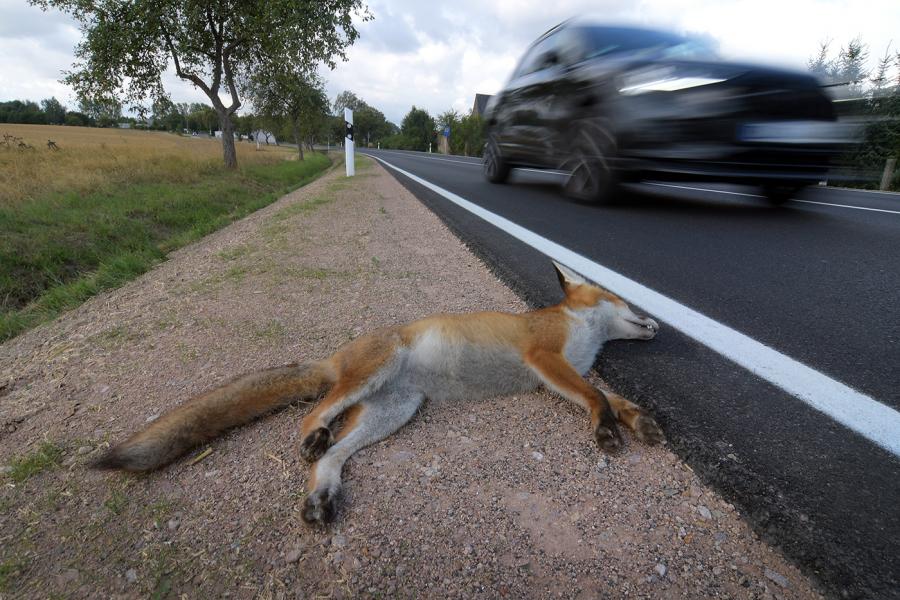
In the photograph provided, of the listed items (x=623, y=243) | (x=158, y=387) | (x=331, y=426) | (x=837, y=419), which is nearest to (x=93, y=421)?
(x=158, y=387)

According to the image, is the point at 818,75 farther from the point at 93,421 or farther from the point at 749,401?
the point at 93,421

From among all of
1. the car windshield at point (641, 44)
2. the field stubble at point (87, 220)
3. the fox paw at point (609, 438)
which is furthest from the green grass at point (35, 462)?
the car windshield at point (641, 44)

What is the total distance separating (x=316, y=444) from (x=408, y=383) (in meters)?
0.59

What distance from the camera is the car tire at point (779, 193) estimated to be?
608 cm

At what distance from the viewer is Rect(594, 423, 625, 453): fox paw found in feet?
5.79

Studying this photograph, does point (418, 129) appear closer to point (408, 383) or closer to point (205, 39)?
point (205, 39)

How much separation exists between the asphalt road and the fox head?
101 millimetres

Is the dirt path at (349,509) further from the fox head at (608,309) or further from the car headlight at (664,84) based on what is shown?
the car headlight at (664,84)

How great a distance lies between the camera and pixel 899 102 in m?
13.0

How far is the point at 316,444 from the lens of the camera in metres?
1.86

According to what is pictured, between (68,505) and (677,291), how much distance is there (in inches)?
138

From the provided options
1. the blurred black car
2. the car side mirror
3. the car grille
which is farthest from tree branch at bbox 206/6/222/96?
the car grille

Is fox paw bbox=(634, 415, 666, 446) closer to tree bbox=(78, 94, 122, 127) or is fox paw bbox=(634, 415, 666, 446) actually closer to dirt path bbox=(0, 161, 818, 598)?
dirt path bbox=(0, 161, 818, 598)

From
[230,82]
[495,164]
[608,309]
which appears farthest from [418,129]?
[608,309]
